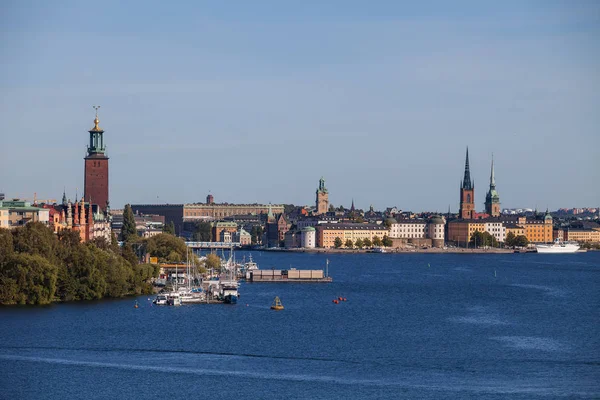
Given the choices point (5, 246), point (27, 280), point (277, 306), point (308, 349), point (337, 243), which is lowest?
point (308, 349)

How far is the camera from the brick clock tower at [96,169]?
71375 millimetres

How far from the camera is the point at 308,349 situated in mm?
31750

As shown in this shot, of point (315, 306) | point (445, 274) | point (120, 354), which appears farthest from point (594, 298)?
point (120, 354)

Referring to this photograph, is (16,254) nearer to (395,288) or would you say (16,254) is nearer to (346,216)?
(395,288)

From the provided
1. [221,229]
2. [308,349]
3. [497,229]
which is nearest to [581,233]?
[497,229]

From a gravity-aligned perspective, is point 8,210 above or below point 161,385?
above

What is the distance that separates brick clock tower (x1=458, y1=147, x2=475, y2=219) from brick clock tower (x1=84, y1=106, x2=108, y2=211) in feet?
246

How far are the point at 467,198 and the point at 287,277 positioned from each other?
274 feet

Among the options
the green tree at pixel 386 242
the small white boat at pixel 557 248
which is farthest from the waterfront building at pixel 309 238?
the small white boat at pixel 557 248

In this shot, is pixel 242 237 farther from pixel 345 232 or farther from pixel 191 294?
pixel 191 294

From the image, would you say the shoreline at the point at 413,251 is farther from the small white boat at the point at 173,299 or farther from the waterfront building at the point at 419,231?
the small white boat at the point at 173,299

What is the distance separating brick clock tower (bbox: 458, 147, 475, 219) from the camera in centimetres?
14188

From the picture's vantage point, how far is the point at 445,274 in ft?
234

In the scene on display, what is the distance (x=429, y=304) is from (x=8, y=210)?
1804 centimetres
